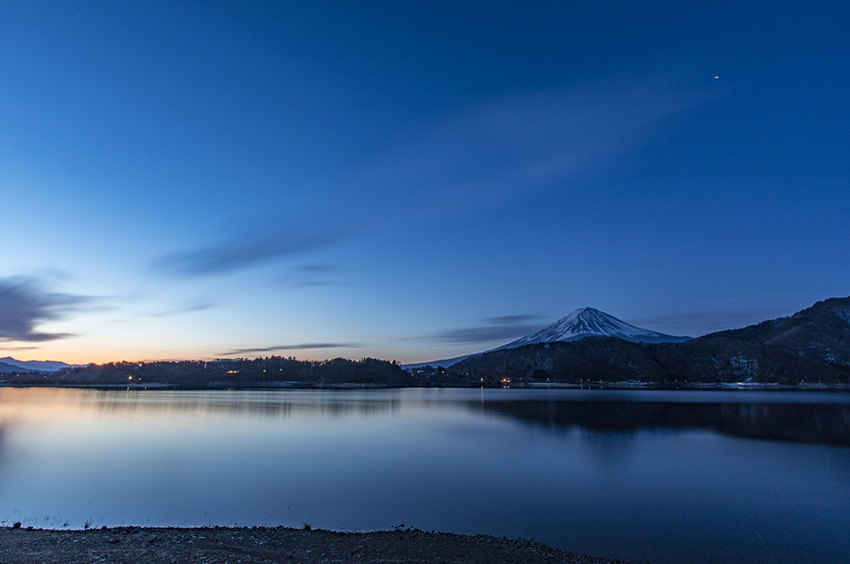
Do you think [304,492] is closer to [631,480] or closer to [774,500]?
[631,480]

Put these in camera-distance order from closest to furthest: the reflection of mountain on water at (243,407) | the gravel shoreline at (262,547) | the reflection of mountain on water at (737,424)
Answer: the gravel shoreline at (262,547)
the reflection of mountain on water at (737,424)
the reflection of mountain on water at (243,407)

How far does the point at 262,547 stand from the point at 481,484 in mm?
11798

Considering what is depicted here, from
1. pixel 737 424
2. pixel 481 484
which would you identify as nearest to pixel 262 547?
pixel 481 484

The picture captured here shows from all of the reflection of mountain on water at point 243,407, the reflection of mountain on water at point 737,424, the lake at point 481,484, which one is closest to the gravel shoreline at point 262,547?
the lake at point 481,484

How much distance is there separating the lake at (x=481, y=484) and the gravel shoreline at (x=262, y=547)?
199 cm

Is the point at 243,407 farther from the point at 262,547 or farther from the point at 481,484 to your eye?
the point at 262,547

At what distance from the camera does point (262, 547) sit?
10.6 m

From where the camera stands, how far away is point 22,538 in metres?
11.2

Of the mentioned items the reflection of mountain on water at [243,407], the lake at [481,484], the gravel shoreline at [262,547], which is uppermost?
the gravel shoreline at [262,547]

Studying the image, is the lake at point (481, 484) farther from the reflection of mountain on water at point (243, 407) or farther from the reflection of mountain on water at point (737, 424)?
the reflection of mountain on water at point (243, 407)

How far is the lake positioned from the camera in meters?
14.1

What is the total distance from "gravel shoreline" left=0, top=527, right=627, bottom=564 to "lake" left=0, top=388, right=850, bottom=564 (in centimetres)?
199

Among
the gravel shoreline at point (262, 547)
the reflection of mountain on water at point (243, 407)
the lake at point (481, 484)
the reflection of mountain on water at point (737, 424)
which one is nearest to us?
the gravel shoreline at point (262, 547)

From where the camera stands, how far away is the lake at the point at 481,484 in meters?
14.1
